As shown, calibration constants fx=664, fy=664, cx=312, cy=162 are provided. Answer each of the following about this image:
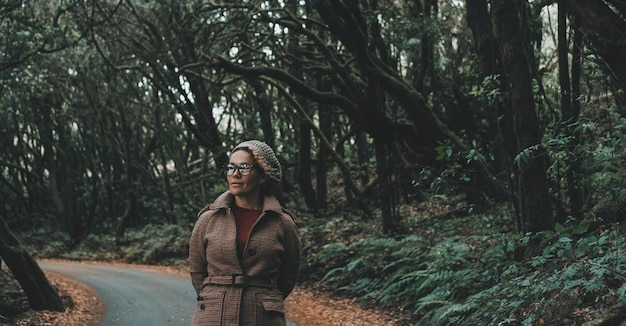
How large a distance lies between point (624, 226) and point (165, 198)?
28.3 metres

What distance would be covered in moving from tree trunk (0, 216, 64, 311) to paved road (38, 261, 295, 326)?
1234 millimetres

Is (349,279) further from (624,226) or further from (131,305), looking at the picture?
(624,226)

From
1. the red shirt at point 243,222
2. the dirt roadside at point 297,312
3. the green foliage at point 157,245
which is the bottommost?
the dirt roadside at point 297,312

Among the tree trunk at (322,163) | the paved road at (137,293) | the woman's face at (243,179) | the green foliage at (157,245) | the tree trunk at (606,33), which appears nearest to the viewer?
the woman's face at (243,179)

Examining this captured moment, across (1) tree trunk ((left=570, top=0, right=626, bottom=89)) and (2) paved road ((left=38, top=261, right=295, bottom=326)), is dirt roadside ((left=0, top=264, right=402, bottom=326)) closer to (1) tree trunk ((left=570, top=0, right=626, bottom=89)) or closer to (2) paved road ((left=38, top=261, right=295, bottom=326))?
(2) paved road ((left=38, top=261, right=295, bottom=326))

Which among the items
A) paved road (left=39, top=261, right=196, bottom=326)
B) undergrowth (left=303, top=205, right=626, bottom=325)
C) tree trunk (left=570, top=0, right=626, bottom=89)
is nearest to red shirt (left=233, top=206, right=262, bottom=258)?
undergrowth (left=303, top=205, right=626, bottom=325)

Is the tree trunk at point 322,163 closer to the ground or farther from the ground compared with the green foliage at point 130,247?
farther from the ground

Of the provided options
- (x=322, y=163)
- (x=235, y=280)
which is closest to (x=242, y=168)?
(x=235, y=280)

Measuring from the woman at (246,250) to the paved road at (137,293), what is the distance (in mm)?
7856

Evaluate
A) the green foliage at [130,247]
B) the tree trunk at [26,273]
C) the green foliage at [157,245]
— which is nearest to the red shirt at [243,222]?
the tree trunk at [26,273]

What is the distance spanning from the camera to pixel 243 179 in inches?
170

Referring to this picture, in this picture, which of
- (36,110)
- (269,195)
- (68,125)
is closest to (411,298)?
(269,195)

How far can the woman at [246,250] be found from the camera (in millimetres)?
4191

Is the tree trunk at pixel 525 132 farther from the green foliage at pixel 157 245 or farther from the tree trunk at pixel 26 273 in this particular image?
the green foliage at pixel 157 245
